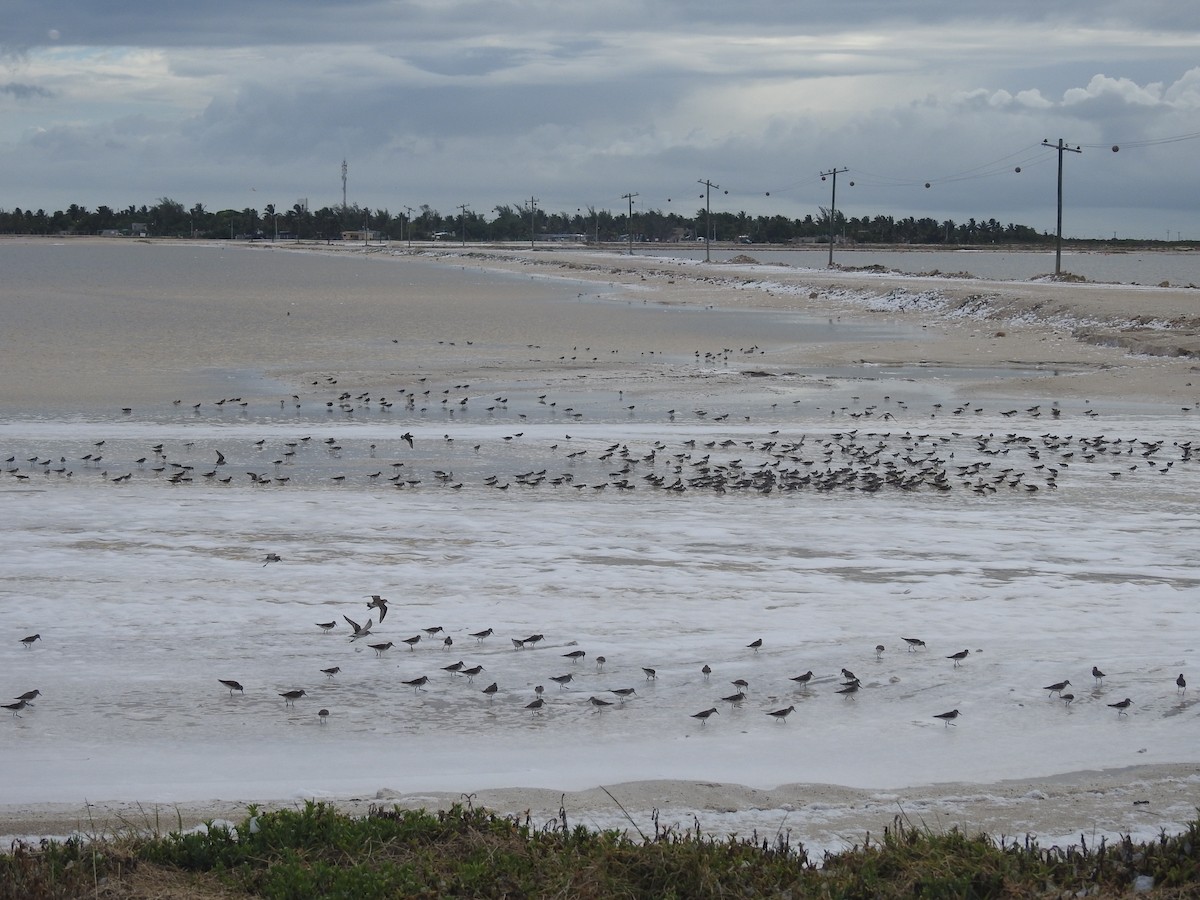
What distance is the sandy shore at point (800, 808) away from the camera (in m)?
6.45

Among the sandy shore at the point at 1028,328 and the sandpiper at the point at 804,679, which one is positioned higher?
the sandy shore at the point at 1028,328

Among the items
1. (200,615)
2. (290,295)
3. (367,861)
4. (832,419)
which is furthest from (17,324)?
(367,861)

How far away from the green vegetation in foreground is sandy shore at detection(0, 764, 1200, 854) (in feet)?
1.58

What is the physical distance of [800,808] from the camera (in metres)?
6.80

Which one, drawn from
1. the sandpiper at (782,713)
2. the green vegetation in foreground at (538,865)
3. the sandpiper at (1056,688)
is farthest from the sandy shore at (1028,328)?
the green vegetation in foreground at (538,865)

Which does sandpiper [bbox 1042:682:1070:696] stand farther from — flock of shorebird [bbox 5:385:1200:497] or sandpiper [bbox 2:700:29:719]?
flock of shorebird [bbox 5:385:1200:497]

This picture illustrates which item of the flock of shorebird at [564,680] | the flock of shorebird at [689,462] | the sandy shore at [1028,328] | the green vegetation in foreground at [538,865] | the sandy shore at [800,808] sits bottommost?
the sandy shore at [800,808]

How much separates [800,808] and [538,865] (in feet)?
5.75

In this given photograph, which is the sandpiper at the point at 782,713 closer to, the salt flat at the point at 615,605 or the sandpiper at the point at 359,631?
the salt flat at the point at 615,605

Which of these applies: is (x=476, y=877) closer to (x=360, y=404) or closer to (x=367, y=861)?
(x=367, y=861)

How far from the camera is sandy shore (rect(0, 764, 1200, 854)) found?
645cm

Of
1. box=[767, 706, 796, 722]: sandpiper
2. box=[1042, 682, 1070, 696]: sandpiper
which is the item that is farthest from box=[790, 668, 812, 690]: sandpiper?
box=[1042, 682, 1070, 696]: sandpiper

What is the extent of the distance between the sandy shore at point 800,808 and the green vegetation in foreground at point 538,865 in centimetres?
48

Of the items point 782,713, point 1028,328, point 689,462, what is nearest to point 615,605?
point 782,713
